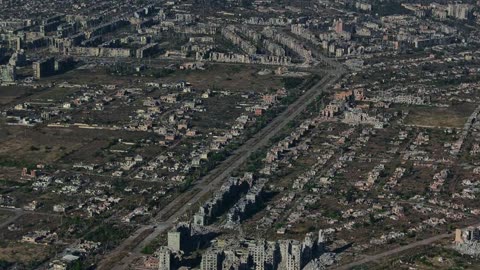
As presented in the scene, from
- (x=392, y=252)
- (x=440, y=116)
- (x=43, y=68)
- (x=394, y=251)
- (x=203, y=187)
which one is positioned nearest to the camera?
(x=392, y=252)

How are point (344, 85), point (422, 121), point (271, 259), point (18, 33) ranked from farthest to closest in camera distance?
point (18, 33)
point (344, 85)
point (422, 121)
point (271, 259)

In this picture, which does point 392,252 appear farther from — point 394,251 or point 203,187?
point 203,187

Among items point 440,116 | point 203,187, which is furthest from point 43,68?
point 203,187

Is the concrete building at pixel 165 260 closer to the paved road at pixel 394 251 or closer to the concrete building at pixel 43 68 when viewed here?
the paved road at pixel 394 251

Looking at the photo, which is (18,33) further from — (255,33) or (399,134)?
(399,134)

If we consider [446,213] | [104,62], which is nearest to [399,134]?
[446,213]

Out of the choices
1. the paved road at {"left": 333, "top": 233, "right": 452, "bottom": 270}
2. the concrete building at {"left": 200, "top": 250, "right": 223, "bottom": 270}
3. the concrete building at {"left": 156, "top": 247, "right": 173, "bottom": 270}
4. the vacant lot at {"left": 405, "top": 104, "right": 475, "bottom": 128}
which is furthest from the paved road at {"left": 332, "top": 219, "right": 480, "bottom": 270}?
the vacant lot at {"left": 405, "top": 104, "right": 475, "bottom": 128}

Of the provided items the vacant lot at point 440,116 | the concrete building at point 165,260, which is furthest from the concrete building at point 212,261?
the vacant lot at point 440,116

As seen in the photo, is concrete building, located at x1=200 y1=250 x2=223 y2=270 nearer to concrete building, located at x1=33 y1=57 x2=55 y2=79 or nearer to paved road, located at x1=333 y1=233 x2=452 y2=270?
paved road, located at x1=333 y1=233 x2=452 y2=270
